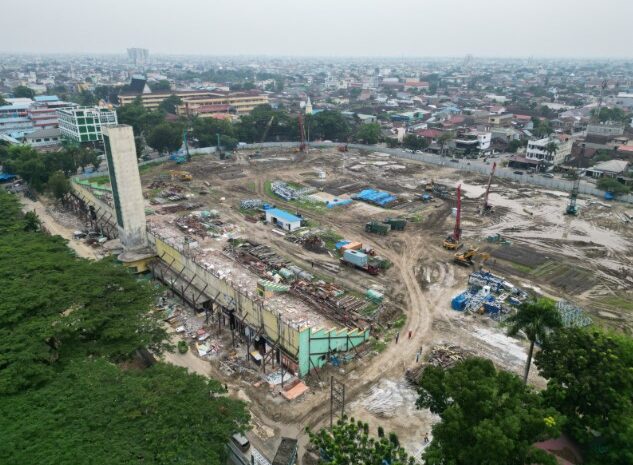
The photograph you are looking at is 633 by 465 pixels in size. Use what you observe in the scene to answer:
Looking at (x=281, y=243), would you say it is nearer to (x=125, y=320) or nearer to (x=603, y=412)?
(x=125, y=320)

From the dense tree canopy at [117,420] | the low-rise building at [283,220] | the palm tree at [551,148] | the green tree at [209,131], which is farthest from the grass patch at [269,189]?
the palm tree at [551,148]

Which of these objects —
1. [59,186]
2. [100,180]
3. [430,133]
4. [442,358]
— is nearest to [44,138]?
[100,180]

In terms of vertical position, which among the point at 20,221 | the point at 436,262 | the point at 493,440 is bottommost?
the point at 436,262

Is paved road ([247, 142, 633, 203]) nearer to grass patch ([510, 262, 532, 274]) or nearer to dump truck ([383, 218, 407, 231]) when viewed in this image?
grass patch ([510, 262, 532, 274])

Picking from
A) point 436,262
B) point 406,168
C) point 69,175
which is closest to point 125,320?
point 436,262

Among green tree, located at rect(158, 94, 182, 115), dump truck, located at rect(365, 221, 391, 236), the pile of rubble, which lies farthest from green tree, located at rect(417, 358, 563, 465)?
green tree, located at rect(158, 94, 182, 115)

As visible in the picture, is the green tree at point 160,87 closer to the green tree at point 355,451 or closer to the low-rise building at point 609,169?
the low-rise building at point 609,169

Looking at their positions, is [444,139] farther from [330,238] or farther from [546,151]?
[330,238]
